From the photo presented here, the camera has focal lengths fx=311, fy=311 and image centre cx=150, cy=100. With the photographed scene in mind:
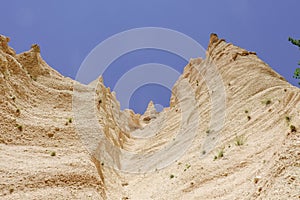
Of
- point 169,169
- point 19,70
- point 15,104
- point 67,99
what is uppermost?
point 19,70

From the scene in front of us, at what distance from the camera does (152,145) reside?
30156mm

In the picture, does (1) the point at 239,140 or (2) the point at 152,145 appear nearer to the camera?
(1) the point at 239,140

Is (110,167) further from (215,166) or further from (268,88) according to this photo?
(268,88)

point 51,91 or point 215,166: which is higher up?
point 51,91

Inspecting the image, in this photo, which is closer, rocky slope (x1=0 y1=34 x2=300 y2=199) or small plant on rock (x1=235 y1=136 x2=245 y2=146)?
rocky slope (x1=0 y1=34 x2=300 y2=199)

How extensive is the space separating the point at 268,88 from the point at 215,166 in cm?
1099

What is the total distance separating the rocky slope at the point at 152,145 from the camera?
41.2ft

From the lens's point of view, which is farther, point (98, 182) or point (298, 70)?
point (298, 70)

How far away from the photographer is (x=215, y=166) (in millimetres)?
16031

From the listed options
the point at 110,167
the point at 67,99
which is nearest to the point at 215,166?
the point at 110,167

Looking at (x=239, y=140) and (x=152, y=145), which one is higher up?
(x=152, y=145)

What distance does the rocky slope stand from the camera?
41.2 ft

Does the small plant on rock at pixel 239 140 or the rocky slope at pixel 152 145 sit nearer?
the rocky slope at pixel 152 145

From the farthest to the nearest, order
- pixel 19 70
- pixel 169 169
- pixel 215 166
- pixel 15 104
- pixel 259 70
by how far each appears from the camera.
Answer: pixel 259 70
pixel 19 70
pixel 169 169
pixel 15 104
pixel 215 166
